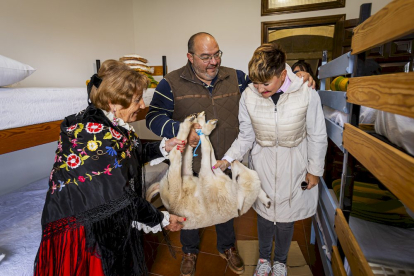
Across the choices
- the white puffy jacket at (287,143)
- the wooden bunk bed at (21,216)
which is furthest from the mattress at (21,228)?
the white puffy jacket at (287,143)

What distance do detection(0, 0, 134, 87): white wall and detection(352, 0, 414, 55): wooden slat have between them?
2.89 m

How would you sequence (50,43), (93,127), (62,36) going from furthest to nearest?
(62,36) < (50,43) < (93,127)

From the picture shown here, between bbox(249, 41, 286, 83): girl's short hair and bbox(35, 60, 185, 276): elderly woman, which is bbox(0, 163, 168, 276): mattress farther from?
bbox(249, 41, 286, 83): girl's short hair

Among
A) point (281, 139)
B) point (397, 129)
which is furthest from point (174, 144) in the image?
point (397, 129)

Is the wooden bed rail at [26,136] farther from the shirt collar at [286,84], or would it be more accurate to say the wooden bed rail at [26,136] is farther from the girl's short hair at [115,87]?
the shirt collar at [286,84]

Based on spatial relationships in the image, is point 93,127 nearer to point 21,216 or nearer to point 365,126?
point 21,216

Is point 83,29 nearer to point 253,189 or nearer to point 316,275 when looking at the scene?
point 253,189

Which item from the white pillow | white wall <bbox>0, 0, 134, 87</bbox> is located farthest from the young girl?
white wall <bbox>0, 0, 134, 87</bbox>

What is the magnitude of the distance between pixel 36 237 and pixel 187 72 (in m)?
1.17

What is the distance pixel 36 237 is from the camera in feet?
3.95

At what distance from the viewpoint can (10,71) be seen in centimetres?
121

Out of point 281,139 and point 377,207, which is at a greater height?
point 281,139

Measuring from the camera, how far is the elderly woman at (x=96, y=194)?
3.10 feet

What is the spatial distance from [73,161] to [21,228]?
663 millimetres
